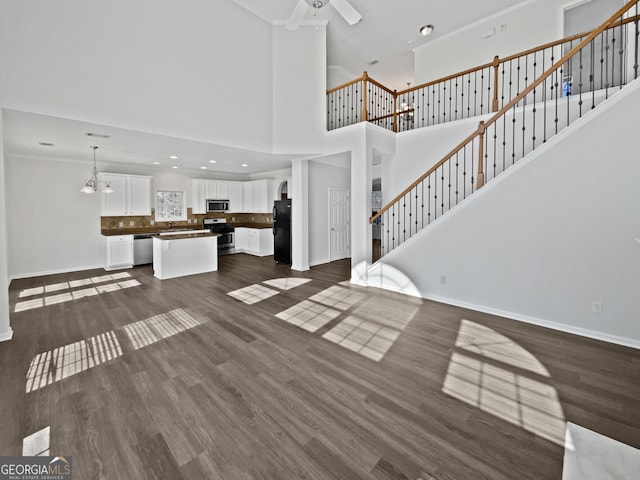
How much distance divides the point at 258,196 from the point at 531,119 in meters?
7.42

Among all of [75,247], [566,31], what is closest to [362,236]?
[566,31]

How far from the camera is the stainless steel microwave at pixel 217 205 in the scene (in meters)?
9.44

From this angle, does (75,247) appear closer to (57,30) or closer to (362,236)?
(57,30)

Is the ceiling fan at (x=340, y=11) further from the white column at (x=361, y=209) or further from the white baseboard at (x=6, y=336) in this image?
the white baseboard at (x=6, y=336)

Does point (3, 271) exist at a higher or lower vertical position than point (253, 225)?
lower

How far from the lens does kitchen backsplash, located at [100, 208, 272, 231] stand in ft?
25.7

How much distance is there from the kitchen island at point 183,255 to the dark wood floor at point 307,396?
2227mm

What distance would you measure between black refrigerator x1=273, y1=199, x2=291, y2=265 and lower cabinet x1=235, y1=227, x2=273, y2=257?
1094 millimetres

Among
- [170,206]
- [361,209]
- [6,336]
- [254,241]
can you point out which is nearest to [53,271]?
[170,206]

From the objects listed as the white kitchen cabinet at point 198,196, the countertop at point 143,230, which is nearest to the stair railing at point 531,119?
the countertop at point 143,230

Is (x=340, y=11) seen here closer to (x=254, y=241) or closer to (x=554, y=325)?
(x=554, y=325)

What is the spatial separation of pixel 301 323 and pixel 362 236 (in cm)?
246

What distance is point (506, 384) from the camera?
2.55 m

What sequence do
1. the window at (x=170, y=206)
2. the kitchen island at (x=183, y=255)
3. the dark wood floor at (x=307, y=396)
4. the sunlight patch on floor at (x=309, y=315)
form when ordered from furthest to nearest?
the window at (x=170, y=206)
the kitchen island at (x=183, y=255)
the sunlight patch on floor at (x=309, y=315)
the dark wood floor at (x=307, y=396)
